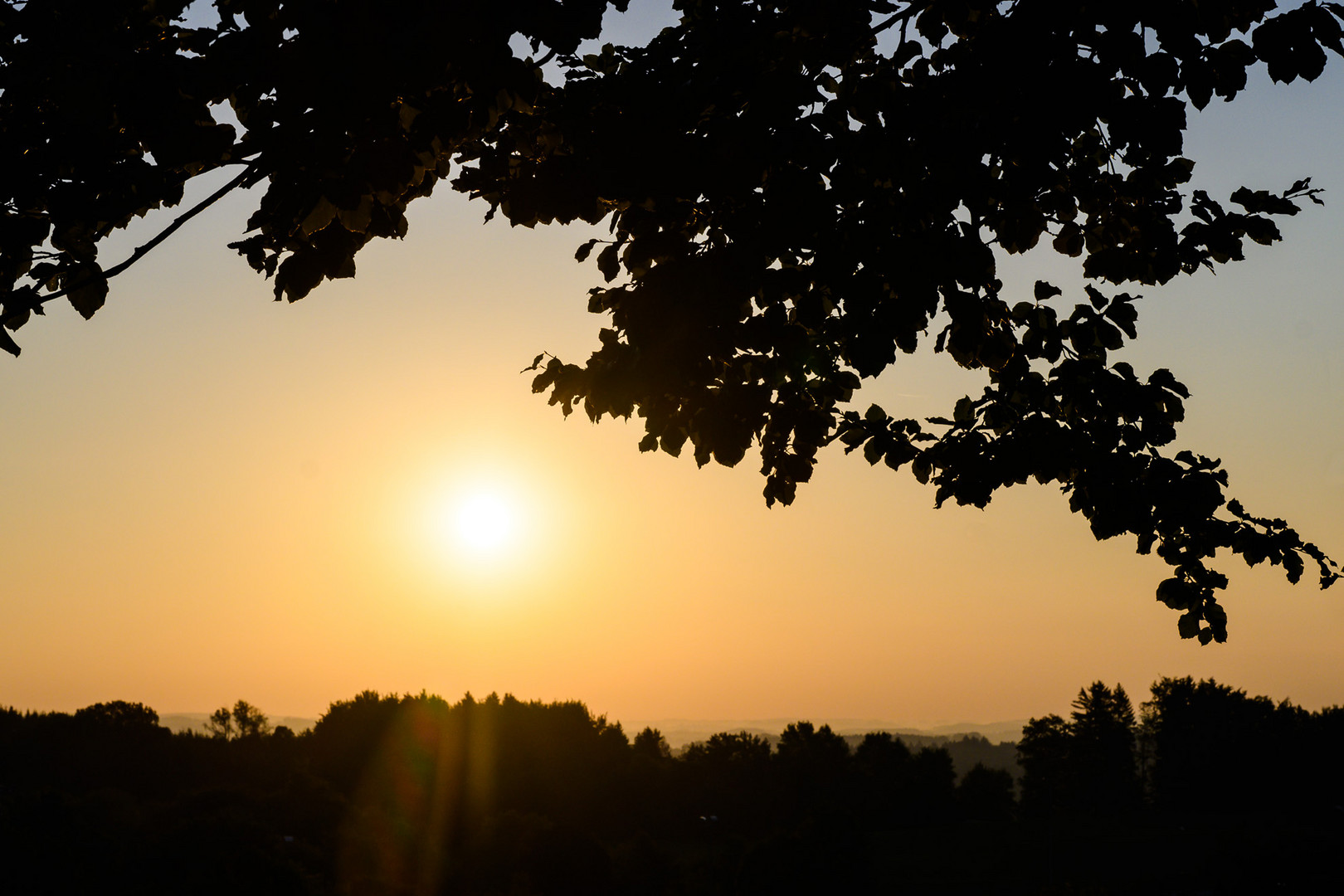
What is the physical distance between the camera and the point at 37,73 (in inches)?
182

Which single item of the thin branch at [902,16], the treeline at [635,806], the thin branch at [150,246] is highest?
the thin branch at [902,16]

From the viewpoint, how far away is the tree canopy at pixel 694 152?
4.65 metres

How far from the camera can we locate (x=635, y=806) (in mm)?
92625

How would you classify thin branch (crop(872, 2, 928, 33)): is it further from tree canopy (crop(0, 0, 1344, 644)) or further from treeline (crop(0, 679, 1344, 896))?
treeline (crop(0, 679, 1344, 896))

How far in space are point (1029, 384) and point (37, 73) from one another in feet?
20.7

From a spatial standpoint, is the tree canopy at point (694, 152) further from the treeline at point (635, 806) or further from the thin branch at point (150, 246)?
the treeline at point (635, 806)

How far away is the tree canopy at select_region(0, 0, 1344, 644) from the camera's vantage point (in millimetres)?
4648

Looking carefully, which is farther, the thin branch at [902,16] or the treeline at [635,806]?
the treeline at [635,806]

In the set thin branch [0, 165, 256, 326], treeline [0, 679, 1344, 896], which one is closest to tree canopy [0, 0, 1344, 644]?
thin branch [0, 165, 256, 326]

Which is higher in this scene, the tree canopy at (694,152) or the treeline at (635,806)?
the tree canopy at (694,152)

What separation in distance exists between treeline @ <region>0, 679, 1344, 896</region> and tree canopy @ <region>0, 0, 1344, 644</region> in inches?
1090

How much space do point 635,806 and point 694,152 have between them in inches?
3718

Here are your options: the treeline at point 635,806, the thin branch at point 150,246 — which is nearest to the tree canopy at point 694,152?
the thin branch at point 150,246

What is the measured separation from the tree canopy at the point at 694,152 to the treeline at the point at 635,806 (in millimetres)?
27681
